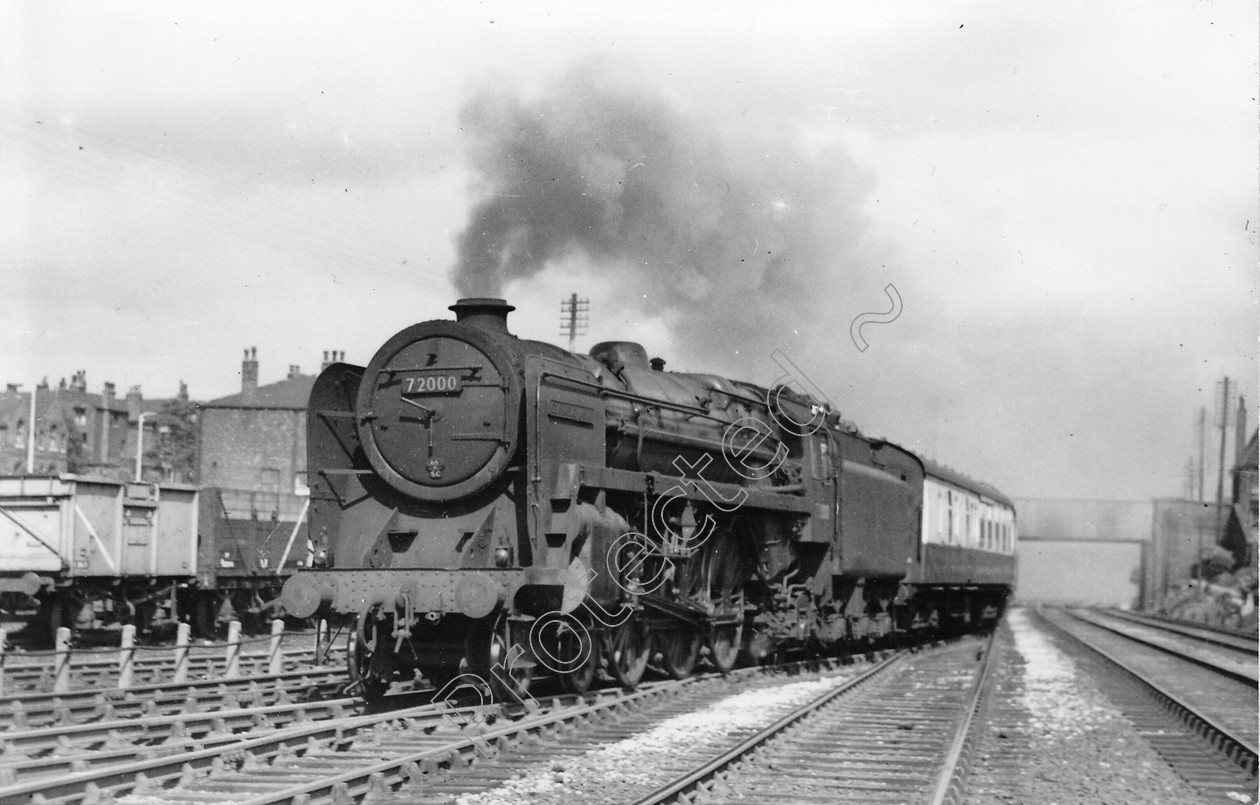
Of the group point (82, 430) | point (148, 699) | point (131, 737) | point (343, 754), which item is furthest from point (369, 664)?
point (82, 430)

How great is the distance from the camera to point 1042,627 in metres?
32.6

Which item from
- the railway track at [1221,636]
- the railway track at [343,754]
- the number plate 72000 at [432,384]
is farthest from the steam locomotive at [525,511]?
the railway track at [1221,636]

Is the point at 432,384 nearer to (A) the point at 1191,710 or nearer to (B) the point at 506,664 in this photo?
(B) the point at 506,664

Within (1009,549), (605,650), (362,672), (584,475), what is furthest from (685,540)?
(1009,549)

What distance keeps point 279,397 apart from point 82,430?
46.9ft

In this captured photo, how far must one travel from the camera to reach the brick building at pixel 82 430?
45875mm

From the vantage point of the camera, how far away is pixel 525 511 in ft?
33.4

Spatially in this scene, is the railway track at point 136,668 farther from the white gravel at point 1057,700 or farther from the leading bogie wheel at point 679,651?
the white gravel at point 1057,700

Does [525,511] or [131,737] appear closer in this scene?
[131,737]

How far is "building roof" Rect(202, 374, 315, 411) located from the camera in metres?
48.8

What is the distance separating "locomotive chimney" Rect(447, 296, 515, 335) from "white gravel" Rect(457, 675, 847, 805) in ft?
11.8

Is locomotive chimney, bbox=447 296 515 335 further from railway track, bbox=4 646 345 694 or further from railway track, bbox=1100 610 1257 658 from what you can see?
railway track, bbox=1100 610 1257 658

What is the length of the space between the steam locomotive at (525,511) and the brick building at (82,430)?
1285 inches

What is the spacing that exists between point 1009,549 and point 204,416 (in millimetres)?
32383
